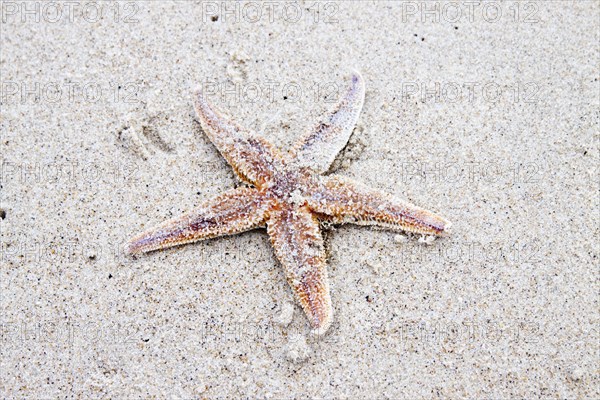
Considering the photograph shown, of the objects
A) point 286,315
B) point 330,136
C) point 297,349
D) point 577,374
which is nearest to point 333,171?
point 330,136

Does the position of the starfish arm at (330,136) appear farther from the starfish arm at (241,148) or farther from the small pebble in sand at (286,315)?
the small pebble in sand at (286,315)

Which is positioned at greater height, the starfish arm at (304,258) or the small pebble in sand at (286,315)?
the starfish arm at (304,258)

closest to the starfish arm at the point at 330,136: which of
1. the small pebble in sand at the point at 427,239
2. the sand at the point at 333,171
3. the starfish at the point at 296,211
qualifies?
the starfish at the point at 296,211

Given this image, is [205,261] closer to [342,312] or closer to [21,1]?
Answer: [342,312]

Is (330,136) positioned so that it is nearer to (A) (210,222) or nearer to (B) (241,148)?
(B) (241,148)

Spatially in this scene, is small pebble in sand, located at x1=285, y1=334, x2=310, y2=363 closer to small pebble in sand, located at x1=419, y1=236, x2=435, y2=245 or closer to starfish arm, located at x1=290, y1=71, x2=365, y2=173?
small pebble in sand, located at x1=419, y1=236, x2=435, y2=245

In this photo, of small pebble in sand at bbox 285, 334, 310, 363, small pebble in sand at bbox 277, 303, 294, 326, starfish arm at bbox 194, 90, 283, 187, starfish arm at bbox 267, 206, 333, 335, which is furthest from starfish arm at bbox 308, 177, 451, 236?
small pebble in sand at bbox 285, 334, 310, 363
